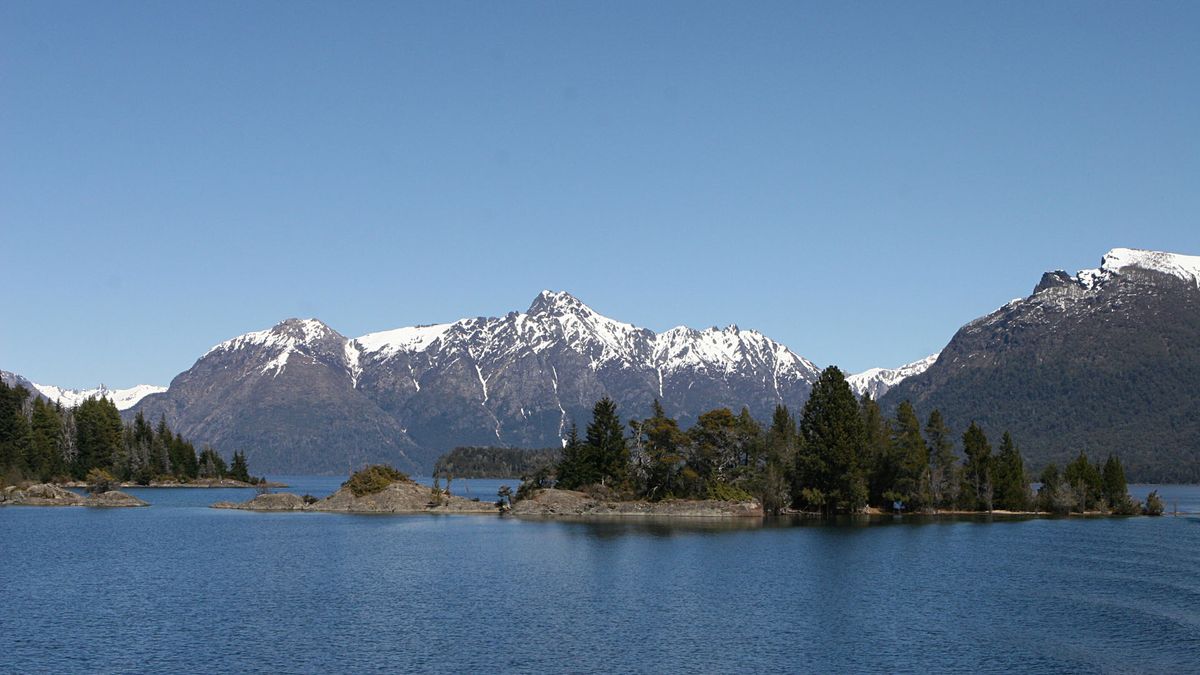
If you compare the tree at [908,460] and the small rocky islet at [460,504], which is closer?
the small rocky islet at [460,504]

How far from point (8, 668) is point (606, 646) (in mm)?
30678

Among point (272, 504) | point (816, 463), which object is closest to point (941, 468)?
point (816, 463)

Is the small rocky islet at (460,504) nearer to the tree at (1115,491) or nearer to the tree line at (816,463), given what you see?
the tree line at (816,463)

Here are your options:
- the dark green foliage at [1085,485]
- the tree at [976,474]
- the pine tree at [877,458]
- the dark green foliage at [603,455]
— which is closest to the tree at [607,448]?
the dark green foliage at [603,455]

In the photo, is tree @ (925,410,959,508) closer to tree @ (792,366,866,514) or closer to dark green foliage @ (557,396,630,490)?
tree @ (792,366,866,514)

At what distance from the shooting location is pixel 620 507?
176625 mm

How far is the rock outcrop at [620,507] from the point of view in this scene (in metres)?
170

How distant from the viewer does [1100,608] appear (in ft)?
263

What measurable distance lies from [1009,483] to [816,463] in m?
41.9

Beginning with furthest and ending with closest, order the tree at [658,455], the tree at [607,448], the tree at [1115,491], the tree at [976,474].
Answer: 1. the tree at [1115,491]
2. the tree at [976,474]
3. the tree at [607,448]
4. the tree at [658,455]

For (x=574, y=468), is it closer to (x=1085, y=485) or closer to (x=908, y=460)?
(x=908, y=460)

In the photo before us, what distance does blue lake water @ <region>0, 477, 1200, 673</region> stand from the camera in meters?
62.2

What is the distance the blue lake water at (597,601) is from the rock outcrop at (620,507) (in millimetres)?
30306

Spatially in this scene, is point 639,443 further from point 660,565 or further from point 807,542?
point 660,565
